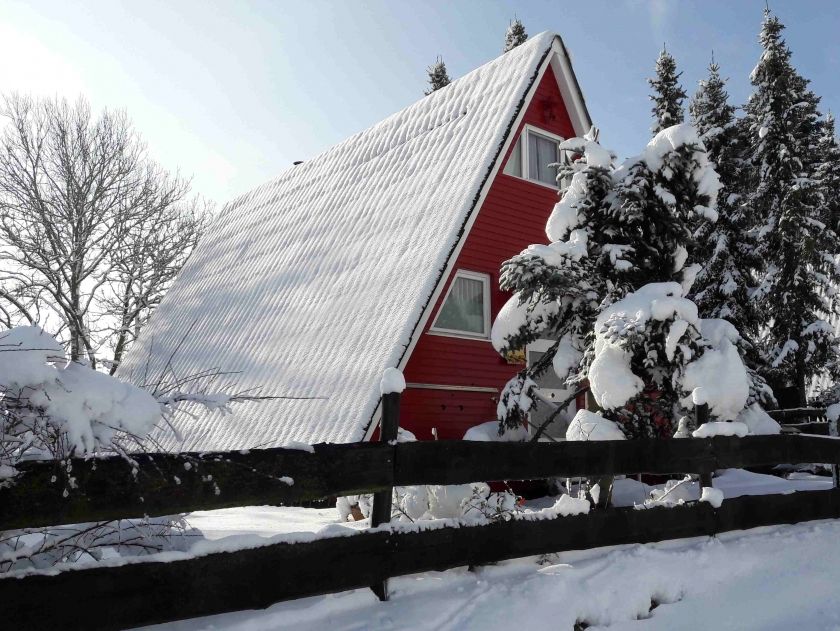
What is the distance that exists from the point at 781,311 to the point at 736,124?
Result: 831cm

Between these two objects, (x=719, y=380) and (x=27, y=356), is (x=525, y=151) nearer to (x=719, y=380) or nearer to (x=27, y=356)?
(x=719, y=380)

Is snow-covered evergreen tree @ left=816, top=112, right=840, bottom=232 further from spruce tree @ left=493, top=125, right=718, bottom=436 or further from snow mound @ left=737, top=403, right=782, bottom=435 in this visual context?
spruce tree @ left=493, top=125, right=718, bottom=436

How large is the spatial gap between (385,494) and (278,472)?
775mm

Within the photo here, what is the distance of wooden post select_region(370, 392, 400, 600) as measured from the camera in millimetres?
3846

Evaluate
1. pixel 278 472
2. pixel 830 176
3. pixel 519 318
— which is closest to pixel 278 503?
pixel 278 472

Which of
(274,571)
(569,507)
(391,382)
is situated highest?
(391,382)

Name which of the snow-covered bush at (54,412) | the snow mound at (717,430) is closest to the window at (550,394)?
the snow mound at (717,430)

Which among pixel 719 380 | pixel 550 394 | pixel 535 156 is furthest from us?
pixel 535 156

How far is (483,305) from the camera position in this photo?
1241cm

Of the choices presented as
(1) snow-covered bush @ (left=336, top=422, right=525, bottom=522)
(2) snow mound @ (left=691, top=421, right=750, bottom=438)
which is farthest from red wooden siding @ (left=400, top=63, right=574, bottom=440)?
(2) snow mound @ (left=691, top=421, right=750, bottom=438)

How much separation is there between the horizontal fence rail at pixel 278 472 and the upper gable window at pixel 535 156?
8.56m

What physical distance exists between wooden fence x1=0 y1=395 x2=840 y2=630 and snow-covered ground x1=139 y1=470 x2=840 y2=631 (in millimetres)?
124

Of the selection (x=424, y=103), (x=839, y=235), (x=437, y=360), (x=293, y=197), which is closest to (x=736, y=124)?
(x=839, y=235)

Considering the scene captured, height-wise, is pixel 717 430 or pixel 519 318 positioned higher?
pixel 519 318
